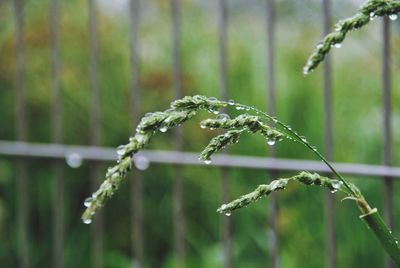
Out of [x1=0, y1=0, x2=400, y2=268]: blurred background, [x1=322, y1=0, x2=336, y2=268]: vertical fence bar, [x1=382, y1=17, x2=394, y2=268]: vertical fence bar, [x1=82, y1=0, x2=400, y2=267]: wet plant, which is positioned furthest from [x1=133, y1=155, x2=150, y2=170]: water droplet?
[x1=82, y1=0, x2=400, y2=267]: wet plant

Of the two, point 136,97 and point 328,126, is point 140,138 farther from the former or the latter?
point 136,97

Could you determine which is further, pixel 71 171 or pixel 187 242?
pixel 71 171

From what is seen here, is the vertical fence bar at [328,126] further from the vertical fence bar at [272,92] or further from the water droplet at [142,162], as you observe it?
the water droplet at [142,162]

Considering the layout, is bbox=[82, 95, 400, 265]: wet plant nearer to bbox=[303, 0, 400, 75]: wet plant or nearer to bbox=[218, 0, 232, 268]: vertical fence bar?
bbox=[303, 0, 400, 75]: wet plant

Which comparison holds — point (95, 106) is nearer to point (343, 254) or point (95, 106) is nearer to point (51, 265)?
point (343, 254)

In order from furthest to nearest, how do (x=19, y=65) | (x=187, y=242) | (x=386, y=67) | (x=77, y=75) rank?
(x=77, y=75), (x=187, y=242), (x=19, y=65), (x=386, y=67)

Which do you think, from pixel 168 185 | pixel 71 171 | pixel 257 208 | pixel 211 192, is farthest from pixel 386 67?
pixel 71 171
